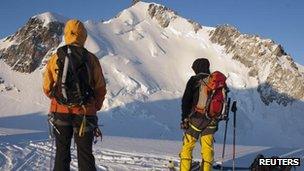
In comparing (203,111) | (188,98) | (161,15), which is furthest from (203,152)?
(161,15)

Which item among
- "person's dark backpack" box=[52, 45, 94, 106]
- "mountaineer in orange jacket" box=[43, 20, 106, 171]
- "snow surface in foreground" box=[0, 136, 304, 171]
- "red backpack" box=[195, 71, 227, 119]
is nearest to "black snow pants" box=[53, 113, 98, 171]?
"mountaineer in orange jacket" box=[43, 20, 106, 171]

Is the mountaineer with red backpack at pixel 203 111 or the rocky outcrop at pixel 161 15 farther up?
the rocky outcrop at pixel 161 15

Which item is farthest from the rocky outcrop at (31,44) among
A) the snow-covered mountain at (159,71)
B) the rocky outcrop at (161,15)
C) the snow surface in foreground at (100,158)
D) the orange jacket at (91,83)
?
the orange jacket at (91,83)

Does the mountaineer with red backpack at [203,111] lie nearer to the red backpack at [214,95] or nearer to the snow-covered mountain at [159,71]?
the red backpack at [214,95]

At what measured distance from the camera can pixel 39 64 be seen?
7200 cm

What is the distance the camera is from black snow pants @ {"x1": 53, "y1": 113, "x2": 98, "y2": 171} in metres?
6.30

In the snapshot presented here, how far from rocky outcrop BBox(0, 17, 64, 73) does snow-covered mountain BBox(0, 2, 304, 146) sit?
0.47 feet

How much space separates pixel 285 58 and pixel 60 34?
44.6 metres

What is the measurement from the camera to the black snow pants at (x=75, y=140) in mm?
6305

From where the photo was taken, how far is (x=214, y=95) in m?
8.60

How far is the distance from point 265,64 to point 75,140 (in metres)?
87.4

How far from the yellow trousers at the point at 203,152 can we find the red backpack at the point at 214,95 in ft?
1.37

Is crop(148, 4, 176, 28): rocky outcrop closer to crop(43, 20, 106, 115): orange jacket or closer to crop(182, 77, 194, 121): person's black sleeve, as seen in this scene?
crop(182, 77, 194, 121): person's black sleeve

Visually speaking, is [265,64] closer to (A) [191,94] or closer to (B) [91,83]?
(A) [191,94]
